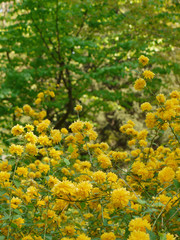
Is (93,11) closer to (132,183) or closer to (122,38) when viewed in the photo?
(122,38)

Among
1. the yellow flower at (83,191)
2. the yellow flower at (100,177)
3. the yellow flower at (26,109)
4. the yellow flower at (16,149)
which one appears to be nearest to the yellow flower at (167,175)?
the yellow flower at (100,177)

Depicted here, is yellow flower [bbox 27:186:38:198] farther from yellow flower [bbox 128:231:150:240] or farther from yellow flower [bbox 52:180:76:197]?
yellow flower [bbox 128:231:150:240]

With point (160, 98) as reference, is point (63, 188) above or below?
below

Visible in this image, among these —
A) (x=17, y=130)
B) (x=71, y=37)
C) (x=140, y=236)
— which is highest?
(x=71, y=37)

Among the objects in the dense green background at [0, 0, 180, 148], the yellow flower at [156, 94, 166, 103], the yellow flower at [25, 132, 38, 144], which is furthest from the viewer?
the dense green background at [0, 0, 180, 148]

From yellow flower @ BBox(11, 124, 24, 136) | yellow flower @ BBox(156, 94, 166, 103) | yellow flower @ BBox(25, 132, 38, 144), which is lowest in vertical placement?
yellow flower @ BBox(25, 132, 38, 144)

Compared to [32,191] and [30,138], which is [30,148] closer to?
[30,138]

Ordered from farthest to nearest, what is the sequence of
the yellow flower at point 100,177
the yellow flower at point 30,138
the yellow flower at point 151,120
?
the yellow flower at point 151,120 < the yellow flower at point 30,138 < the yellow flower at point 100,177

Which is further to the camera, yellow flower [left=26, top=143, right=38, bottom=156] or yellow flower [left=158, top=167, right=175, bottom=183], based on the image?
yellow flower [left=26, top=143, right=38, bottom=156]

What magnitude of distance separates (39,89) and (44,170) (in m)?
3.04

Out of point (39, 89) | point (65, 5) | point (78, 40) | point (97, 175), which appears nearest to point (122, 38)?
point (65, 5)

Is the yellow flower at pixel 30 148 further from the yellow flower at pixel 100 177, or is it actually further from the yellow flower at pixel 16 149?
the yellow flower at pixel 100 177

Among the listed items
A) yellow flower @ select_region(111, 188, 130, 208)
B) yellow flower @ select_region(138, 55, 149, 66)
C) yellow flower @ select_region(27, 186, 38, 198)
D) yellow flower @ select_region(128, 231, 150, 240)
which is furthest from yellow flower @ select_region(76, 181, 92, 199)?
yellow flower @ select_region(138, 55, 149, 66)

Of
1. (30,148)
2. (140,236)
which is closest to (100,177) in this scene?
(140,236)
